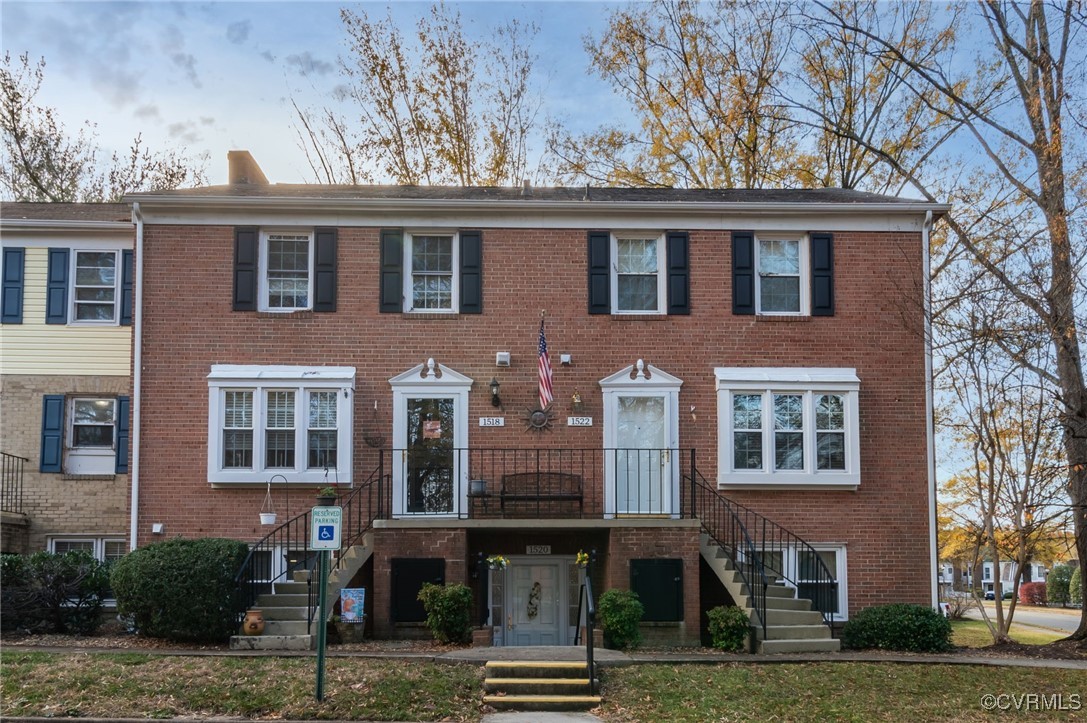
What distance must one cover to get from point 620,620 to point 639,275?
5854 millimetres

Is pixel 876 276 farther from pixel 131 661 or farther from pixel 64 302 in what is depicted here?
pixel 64 302

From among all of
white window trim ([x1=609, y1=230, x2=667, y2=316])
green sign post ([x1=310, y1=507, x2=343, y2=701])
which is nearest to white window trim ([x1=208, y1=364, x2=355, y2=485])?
white window trim ([x1=609, y1=230, x2=667, y2=316])

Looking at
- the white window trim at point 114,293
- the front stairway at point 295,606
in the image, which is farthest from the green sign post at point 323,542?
the white window trim at point 114,293

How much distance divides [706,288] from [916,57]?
1157 centimetres

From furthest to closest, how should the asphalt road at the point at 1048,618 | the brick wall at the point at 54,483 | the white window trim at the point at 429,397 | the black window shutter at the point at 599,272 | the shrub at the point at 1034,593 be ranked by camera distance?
the shrub at the point at 1034,593, the asphalt road at the point at 1048,618, the brick wall at the point at 54,483, the black window shutter at the point at 599,272, the white window trim at the point at 429,397

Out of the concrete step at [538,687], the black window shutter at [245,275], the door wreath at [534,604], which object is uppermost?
the black window shutter at [245,275]

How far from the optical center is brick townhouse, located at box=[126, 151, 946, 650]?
Answer: 690 inches

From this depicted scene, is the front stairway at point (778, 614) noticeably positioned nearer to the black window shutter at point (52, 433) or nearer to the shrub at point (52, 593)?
the shrub at point (52, 593)

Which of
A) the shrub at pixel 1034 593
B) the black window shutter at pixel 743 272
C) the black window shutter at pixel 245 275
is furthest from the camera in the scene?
the shrub at pixel 1034 593

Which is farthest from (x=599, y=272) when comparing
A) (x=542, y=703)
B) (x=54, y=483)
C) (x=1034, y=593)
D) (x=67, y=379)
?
(x=1034, y=593)

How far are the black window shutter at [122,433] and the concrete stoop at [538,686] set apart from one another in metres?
9.19

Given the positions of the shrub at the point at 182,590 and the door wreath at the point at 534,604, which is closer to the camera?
the shrub at the point at 182,590

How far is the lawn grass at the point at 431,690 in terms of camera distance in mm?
11945

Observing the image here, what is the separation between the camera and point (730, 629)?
15531mm
